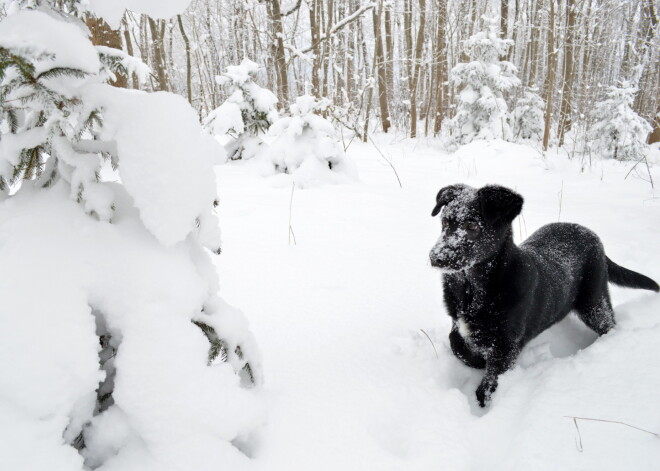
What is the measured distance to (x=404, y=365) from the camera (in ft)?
7.45

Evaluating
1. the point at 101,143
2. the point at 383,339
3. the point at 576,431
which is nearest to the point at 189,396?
the point at 101,143

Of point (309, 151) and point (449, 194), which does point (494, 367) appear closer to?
point (449, 194)

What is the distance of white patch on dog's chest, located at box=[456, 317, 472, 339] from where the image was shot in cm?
223

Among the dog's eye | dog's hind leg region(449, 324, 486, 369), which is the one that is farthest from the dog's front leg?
the dog's eye

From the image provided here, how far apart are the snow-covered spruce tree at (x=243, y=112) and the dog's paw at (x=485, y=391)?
708 cm

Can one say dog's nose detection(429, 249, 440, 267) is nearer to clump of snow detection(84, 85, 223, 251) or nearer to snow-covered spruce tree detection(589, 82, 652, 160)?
clump of snow detection(84, 85, 223, 251)

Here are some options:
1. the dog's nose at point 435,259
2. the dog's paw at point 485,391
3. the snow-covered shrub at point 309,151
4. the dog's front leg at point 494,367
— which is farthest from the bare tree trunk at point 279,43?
the dog's paw at point 485,391

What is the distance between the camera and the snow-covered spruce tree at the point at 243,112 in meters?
7.69

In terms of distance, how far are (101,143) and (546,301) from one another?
2.63 m

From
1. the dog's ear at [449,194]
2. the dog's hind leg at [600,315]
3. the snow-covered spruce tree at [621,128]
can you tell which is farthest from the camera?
the snow-covered spruce tree at [621,128]

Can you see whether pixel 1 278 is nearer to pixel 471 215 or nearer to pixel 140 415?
pixel 140 415

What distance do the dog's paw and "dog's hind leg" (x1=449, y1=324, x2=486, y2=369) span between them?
186 mm

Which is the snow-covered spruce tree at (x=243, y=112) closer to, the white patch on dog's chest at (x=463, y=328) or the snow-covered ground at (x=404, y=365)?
the snow-covered ground at (x=404, y=365)

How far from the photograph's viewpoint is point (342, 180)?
6.56 m
